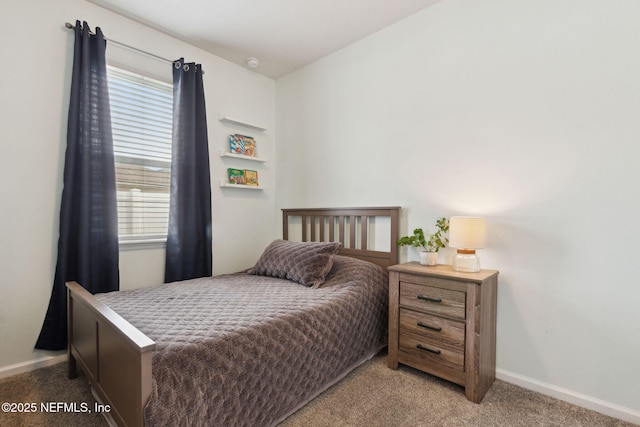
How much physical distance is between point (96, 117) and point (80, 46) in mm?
472

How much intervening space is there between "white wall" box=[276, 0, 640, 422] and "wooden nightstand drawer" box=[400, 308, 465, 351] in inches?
16.3

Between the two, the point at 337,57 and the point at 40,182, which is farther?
the point at 337,57

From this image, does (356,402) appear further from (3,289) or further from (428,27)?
(428,27)

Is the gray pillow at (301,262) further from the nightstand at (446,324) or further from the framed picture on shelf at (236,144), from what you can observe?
the framed picture on shelf at (236,144)

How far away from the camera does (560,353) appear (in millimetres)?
1732

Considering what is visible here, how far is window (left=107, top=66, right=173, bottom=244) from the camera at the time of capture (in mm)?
A: 2379

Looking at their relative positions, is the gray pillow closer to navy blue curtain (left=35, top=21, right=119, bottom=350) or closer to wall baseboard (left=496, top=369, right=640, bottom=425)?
navy blue curtain (left=35, top=21, right=119, bottom=350)

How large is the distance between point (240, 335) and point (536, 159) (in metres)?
1.88

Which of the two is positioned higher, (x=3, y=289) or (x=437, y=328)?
(x=3, y=289)

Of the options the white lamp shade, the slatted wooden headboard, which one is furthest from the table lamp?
the slatted wooden headboard

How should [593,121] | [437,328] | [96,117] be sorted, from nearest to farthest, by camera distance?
1. [593,121]
2. [437,328]
3. [96,117]

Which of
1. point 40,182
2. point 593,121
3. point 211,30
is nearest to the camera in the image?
point 593,121

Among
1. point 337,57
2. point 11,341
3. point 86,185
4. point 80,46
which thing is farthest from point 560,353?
point 80,46

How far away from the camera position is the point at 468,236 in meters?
1.81
